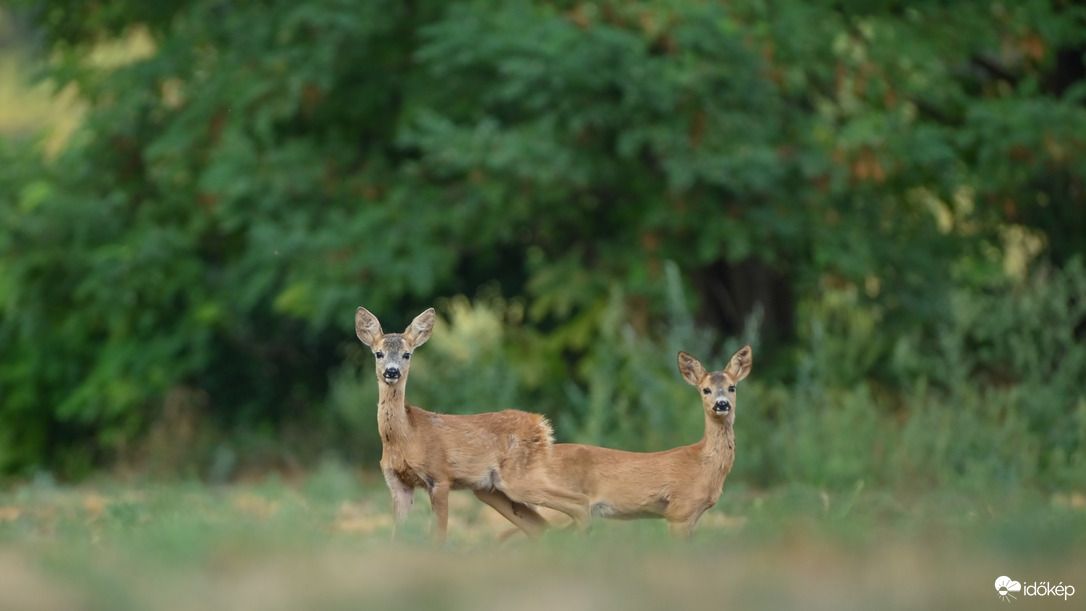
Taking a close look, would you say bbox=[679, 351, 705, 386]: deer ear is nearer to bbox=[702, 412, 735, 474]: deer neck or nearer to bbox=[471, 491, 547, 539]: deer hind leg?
bbox=[702, 412, 735, 474]: deer neck

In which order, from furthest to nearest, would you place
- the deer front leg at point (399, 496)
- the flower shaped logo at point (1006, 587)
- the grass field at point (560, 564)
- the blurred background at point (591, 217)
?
1. the blurred background at point (591, 217)
2. the deer front leg at point (399, 496)
3. the flower shaped logo at point (1006, 587)
4. the grass field at point (560, 564)

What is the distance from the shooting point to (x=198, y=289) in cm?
1485

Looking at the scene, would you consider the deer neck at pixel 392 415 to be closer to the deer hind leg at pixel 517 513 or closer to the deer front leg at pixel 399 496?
the deer front leg at pixel 399 496

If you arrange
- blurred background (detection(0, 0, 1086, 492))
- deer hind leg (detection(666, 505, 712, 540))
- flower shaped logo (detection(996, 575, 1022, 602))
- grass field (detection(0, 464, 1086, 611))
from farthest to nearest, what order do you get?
blurred background (detection(0, 0, 1086, 492))
deer hind leg (detection(666, 505, 712, 540))
flower shaped logo (detection(996, 575, 1022, 602))
grass field (detection(0, 464, 1086, 611))

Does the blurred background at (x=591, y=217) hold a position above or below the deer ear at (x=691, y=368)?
below

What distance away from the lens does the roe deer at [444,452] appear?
6266mm

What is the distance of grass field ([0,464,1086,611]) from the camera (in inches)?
164

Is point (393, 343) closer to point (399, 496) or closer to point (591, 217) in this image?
point (399, 496)

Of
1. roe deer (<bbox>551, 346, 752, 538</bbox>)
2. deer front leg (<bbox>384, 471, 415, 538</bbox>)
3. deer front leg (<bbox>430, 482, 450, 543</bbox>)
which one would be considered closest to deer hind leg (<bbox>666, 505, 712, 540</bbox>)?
roe deer (<bbox>551, 346, 752, 538</bbox>)

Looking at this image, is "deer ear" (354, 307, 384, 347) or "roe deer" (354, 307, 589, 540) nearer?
"roe deer" (354, 307, 589, 540)

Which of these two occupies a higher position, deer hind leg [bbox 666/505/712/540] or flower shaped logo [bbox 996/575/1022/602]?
flower shaped logo [bbox 996/575/1022/602]

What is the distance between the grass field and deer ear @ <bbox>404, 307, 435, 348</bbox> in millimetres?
855

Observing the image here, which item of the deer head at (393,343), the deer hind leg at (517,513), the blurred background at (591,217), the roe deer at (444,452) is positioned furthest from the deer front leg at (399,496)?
the blurred background at (591,217)

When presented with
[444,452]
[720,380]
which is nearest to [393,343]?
[444,452]
